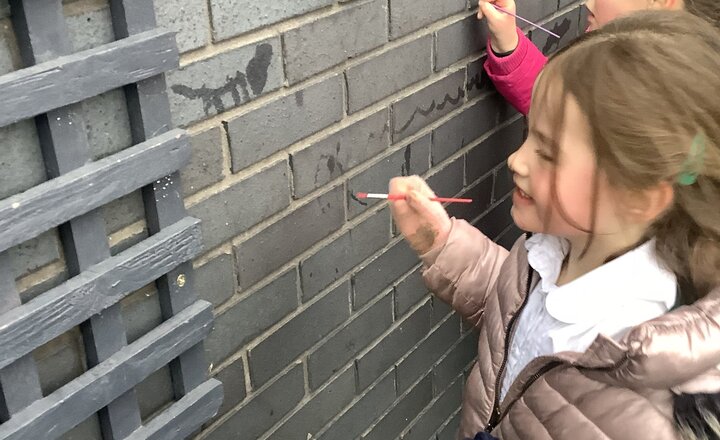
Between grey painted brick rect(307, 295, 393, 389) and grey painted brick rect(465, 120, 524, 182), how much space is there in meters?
0.46

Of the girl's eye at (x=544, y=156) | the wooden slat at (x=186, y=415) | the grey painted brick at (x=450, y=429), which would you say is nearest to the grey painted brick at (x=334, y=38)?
the girl's eye at (x=544, y=156)

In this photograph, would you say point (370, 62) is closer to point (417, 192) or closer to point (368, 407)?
point (417, 192)

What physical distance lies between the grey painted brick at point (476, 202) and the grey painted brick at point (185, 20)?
1.00 m

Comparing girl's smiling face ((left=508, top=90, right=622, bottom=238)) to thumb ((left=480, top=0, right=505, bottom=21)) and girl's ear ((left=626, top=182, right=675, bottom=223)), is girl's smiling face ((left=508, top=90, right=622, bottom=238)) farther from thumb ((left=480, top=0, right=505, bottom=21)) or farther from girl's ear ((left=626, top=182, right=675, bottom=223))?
thumb ((left=480, top=0, right=505, bottom=21))

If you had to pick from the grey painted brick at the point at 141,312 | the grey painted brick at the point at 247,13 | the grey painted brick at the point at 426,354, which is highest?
the grey painted brick at the point at 247,13

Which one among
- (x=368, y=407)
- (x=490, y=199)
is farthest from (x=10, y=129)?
(x=490, y=199)

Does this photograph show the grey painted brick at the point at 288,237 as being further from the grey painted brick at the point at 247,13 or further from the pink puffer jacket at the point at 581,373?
the grey painted brick at the point at 247,13

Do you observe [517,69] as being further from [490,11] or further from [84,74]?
[84,74]

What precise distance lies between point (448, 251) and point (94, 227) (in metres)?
0.73

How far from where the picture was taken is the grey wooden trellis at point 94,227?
0.95m

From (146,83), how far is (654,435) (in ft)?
2.86

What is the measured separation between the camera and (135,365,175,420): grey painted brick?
4.21 ft

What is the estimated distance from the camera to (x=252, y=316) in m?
1.49

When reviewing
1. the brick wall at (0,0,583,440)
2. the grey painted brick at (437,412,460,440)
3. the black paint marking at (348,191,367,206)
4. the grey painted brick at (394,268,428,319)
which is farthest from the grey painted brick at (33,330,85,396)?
the grey painted brick at (437,412,460,440)
